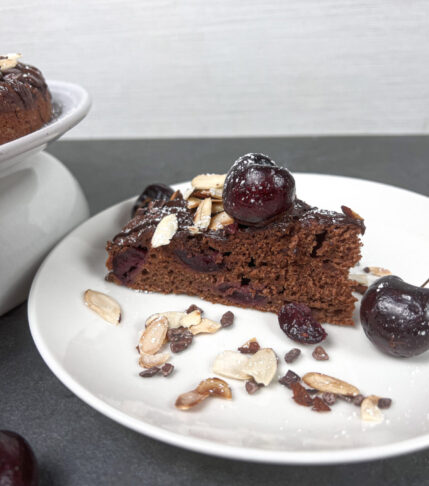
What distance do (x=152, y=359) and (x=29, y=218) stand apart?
60 centimetres

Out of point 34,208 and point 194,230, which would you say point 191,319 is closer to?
point 194,230

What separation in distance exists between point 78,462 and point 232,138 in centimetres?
208

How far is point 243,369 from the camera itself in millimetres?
1139

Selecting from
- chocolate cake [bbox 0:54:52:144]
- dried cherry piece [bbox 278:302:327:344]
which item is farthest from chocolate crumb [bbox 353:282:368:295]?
chocolate cake [bbox 0:54:52:144]

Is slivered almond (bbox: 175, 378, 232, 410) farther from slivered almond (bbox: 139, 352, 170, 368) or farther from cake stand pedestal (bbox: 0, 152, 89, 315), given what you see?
cake stand pedestal (bbox: 0, 152, 89, 315)

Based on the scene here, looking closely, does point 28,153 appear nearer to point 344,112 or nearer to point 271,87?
point 271,87

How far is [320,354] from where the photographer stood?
118cm

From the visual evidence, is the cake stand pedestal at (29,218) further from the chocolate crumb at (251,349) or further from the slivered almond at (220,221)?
the chocolate crumb at (251,349)

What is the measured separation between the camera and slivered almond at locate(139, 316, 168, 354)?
4.00ft

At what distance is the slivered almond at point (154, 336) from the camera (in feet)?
4.00

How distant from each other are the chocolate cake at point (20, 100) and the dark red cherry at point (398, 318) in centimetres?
94

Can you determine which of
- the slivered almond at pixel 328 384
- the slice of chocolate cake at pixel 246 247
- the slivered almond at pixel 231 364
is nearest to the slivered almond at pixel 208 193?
the slice of chocolate cake at pixel 246 247

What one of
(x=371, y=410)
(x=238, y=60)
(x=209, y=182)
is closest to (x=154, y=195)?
(x=209, y=182)

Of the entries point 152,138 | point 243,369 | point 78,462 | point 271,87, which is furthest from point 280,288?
point 152,138
